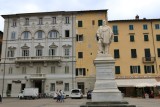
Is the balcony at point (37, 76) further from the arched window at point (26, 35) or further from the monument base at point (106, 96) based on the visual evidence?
the monument base at point (106, 96)

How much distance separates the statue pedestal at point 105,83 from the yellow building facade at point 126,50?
29.2 m

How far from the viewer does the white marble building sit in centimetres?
4731

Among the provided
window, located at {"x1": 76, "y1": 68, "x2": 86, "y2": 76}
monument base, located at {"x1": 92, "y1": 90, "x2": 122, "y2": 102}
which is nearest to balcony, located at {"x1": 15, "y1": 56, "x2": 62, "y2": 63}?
window, located at {"x1": 76, "y1": 68, "x2": 86, "y2": 76}

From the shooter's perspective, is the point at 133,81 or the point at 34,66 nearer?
the point at 133,81

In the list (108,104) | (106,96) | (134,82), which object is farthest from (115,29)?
(108,104)

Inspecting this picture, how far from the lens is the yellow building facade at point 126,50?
4566 centimetres

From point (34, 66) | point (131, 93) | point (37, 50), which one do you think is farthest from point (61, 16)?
point (131, 93)

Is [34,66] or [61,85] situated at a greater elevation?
[34,66]

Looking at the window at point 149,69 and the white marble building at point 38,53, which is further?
the white marble building at point 38,53

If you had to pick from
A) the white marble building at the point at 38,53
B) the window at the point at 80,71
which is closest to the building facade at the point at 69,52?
Result: the white marble building at the point at 38,53

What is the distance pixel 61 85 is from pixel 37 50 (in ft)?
29.6

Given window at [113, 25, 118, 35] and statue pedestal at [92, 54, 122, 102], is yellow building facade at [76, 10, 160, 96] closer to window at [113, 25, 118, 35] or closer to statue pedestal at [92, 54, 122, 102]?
window at [113, 25, 118, 35]

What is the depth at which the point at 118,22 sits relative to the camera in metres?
48.8

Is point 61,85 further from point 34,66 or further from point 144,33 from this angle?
point 144,33
